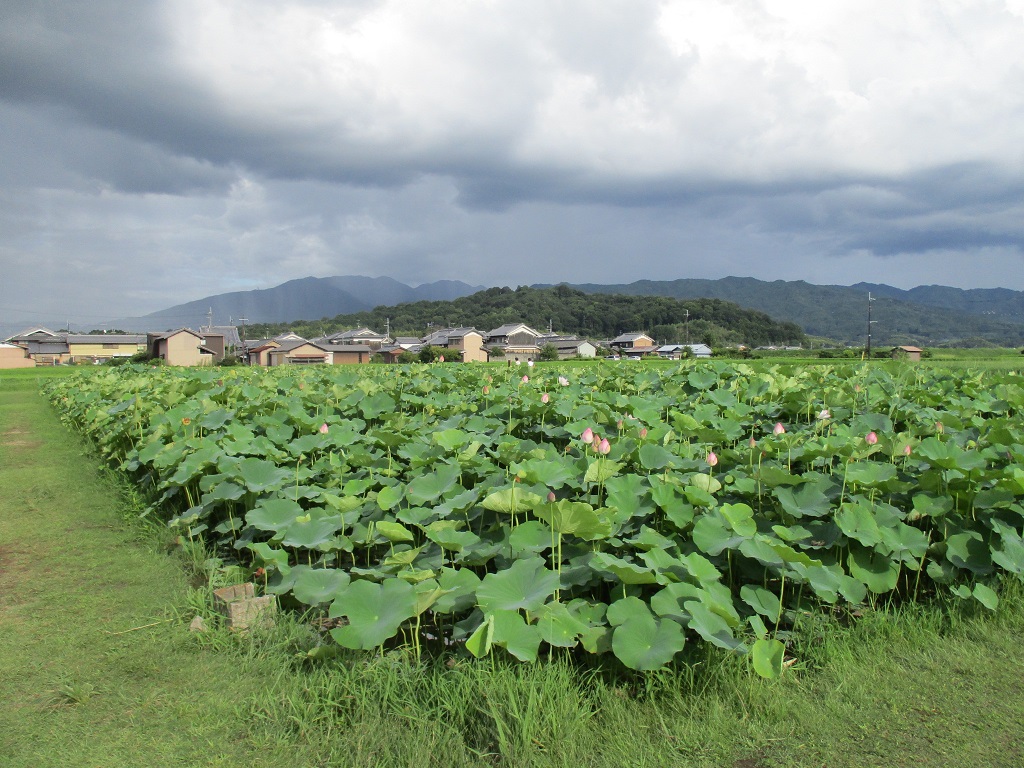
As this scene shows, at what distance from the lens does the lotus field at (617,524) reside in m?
2.22

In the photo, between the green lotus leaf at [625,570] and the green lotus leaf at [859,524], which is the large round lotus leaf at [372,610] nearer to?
the green lotus leaf at [625,570]

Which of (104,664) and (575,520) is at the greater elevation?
(575,520)

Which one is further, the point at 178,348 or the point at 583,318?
the point at 583,318

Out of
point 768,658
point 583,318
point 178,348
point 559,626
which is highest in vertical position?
point 583,318

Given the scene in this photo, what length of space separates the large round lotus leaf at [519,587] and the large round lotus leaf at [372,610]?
0.25 m

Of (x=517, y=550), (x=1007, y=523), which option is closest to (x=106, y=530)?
(x=517, y=550)

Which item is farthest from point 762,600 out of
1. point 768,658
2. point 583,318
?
point 583,318

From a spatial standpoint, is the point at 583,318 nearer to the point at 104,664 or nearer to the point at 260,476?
the point at 260,476

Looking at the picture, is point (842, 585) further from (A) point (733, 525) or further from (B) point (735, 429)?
(B) point (735, 429)

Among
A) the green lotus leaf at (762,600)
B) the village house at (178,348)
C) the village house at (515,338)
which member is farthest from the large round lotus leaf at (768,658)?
the village house at (515,338)

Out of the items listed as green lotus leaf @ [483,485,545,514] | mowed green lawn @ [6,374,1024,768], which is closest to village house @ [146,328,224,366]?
mowed green lawn @ [6,374,1024,768]

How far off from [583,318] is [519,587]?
106213 mm

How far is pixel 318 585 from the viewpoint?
2.54 metres

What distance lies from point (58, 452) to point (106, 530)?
4317mm
